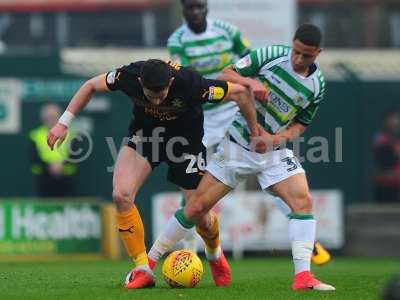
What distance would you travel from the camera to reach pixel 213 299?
9414mm

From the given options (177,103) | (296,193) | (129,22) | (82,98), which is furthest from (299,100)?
(129,22)

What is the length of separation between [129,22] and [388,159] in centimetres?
1037

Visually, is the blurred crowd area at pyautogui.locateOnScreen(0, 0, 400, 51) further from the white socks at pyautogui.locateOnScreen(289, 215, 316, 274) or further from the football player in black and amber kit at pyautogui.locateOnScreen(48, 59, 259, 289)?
the white socks at pyautogui.locateOnScreen(289, 215, 316, 274)

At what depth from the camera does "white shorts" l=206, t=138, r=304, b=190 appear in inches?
413

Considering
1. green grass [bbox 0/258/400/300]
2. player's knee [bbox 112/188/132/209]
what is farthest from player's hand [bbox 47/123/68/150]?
green grass [bbox 0/258/400/300]

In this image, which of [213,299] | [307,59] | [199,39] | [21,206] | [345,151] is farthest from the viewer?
[345,151]

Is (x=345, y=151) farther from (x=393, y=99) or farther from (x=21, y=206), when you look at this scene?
(x=21, y=206)

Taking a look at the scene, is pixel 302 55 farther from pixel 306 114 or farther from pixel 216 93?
pixel 216 93

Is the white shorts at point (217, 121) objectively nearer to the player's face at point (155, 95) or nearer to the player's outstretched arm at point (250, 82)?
the player's outstretched arm at point (250, 82)

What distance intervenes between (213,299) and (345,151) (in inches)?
387

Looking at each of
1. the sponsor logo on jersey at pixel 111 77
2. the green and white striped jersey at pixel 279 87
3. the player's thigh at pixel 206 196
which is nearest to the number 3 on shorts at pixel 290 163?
the green and white striped jersey at pixel 279 87

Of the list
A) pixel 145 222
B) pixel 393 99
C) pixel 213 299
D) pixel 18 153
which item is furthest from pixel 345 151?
pixel 213 299

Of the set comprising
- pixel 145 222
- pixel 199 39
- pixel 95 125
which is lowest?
pixel 145 222

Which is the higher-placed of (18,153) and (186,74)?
(186,74)
